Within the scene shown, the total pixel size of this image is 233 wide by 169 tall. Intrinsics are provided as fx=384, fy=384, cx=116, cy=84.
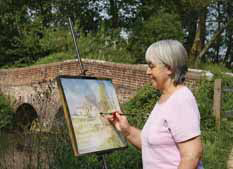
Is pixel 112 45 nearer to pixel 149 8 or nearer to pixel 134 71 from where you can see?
pixel 134 71

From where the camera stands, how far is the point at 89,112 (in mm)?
2387

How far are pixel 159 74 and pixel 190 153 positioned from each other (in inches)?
15.6

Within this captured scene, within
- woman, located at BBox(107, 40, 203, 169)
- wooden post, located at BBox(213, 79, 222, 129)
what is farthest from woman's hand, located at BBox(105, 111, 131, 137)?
wooden post, located at BBox(213, 79, 222, 129)

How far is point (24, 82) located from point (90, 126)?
1080cm

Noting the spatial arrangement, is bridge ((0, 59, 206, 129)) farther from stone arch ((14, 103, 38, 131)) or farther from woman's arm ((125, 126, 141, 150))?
woman's arm ((125, 126, 141, 150))

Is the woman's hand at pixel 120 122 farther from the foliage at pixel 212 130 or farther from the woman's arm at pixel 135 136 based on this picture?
the foliage at pixel 212 130

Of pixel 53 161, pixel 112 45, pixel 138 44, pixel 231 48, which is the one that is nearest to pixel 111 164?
pixel 53 161

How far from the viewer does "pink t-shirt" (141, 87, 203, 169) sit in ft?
5.69

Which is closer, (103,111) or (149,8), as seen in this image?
(103,111)

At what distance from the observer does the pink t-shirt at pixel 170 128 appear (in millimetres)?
1734

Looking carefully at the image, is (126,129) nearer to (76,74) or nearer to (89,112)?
(89,112)

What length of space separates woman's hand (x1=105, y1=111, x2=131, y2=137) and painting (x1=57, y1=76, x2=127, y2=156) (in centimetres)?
6

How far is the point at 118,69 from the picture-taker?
10117 mm

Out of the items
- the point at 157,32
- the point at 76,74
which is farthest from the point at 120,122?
the point at 157,32
